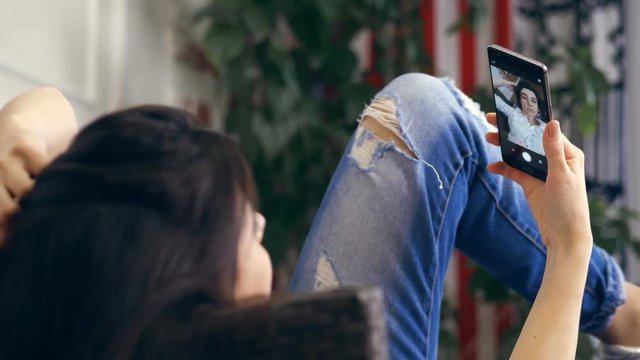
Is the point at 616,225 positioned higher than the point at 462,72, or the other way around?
the point at 462,72

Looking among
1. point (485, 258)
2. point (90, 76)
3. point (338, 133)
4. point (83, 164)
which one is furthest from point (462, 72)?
point (83, 164)

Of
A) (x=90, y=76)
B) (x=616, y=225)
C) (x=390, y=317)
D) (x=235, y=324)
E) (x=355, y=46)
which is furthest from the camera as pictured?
(x=355, y=46)

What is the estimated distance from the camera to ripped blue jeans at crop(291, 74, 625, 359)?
0.93 metres

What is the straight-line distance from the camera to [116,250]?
54cm

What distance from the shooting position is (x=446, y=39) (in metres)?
2.38

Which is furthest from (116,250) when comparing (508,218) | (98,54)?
(98,54)

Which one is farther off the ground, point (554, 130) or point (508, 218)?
point (554, 130)

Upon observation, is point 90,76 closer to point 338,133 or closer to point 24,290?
point 338,133

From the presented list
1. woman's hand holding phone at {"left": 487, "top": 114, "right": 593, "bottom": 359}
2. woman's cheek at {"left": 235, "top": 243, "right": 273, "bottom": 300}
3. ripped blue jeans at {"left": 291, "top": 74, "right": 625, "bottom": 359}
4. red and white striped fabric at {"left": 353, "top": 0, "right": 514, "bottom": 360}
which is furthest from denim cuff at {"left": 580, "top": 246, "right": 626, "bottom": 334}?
red and white striped fabric at {"left": 353, "top": 0, "right": 514, "bottom": 360}

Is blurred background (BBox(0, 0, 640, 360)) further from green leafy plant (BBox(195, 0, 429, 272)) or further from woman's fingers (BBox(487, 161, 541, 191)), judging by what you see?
woman's fingers (BBox(487, 161, 541, 191))

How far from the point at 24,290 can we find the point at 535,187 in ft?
1.79

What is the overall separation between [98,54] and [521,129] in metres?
1.00

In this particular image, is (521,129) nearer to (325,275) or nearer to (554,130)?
(554,130)

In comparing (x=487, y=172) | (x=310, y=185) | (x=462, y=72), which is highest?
(x=487, y=172)
